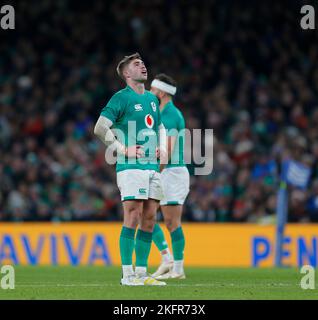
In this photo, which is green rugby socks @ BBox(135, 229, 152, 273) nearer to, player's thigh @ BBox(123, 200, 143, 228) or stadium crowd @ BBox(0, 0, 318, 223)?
player's thigh @ BBox(123, 200, 143, 228)

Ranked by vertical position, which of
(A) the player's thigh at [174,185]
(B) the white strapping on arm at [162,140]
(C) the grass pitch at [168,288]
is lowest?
(C) the grass pitch at [168,288]

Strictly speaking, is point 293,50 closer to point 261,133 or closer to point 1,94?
point 261,133

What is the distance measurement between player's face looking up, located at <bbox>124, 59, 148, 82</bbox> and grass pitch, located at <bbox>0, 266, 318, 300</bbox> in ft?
7.77

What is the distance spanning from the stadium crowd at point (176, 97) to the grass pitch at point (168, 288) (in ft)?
22.0

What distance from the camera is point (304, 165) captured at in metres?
19.7

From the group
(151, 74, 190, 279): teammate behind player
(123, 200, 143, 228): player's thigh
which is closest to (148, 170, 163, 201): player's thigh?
(123, 200, 143, 228): player's thigh

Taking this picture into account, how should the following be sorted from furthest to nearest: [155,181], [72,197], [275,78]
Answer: [275,78] < [72,197] < [155,181]

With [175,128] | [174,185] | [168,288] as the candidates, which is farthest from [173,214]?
[168,288]

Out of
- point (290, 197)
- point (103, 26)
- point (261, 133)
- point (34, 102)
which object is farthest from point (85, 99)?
point (290, 197)

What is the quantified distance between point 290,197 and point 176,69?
6.19 meters

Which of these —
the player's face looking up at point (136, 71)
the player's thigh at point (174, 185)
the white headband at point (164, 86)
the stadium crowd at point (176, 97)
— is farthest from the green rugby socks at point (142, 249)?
the stadium crowd at point (176, 97)

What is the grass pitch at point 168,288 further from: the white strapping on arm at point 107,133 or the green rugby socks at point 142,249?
the white strapping on arm at point 107,133

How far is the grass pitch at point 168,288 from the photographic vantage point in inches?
382

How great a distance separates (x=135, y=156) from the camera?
10.9 m
